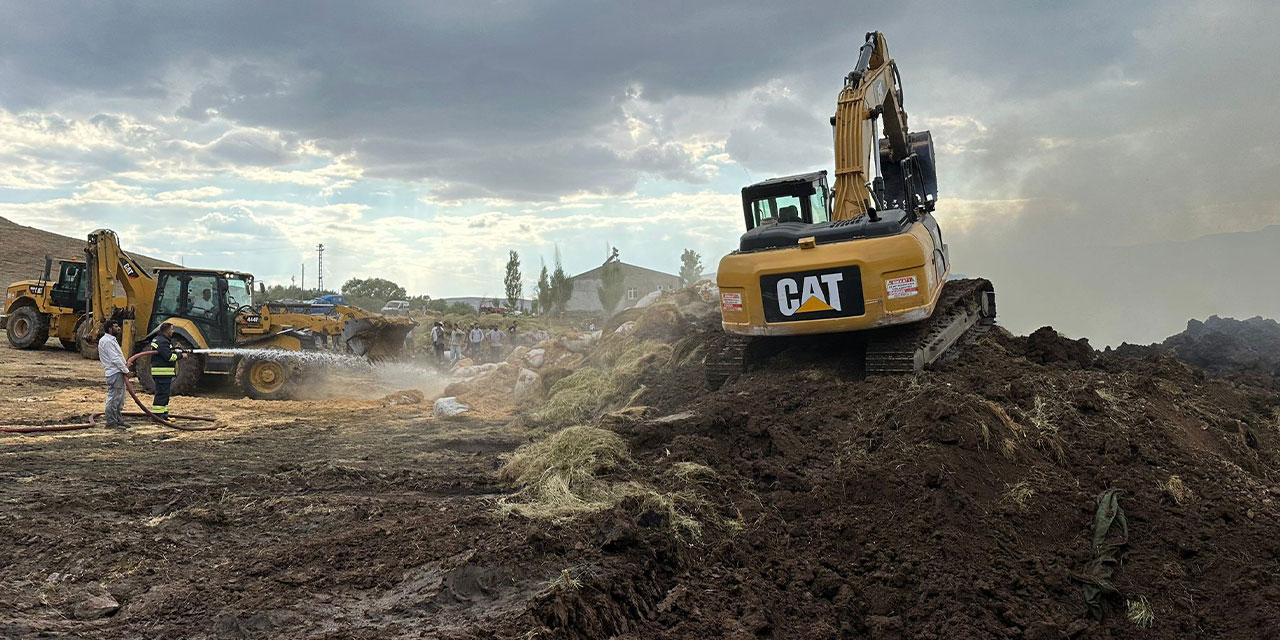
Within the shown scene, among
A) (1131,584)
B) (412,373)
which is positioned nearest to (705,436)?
(1131,584)

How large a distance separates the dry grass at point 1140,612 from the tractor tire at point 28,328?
2229 cm

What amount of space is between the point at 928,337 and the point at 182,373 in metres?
11.9

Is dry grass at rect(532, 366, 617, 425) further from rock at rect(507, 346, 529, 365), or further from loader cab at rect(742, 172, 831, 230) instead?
rock at rect(507, 346, 529, 365)

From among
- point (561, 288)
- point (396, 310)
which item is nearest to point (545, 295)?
point (561, 288)

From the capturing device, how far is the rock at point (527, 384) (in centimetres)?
1331

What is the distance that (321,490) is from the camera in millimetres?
6633

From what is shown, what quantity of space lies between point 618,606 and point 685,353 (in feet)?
22.3

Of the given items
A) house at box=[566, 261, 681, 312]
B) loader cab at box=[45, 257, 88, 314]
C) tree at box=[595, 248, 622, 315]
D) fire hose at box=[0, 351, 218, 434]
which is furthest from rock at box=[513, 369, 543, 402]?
house at box=[566, 261, 681, 312]

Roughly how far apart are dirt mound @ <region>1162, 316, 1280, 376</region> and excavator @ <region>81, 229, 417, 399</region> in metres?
14.9

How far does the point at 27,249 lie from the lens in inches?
1656

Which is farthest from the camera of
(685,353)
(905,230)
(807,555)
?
(685,353)

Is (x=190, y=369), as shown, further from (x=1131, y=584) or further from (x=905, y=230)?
(x=1131, y=584)

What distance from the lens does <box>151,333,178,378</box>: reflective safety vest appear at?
10.7 meters

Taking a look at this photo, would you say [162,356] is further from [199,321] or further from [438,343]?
[438,343]
